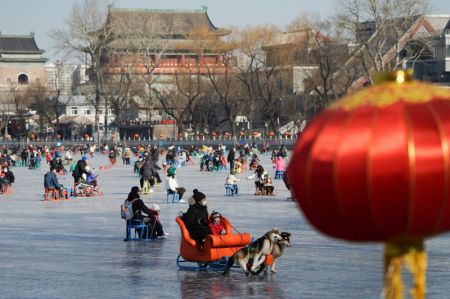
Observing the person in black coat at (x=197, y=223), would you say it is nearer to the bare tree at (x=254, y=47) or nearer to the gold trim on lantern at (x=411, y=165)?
the gold trim on lantern at (x=411, y=165)

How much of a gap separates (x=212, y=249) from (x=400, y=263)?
9.67 meters

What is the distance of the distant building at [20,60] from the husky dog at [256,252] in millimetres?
100587

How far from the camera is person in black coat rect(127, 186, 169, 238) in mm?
18281

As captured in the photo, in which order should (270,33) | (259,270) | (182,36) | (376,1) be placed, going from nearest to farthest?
(259,270) < (376,1) < (270,33) < (182,36)

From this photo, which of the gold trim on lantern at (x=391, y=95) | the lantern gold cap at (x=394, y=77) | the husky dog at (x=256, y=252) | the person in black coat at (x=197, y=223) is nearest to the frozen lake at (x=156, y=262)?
the husky dog at (x=256, y=252)

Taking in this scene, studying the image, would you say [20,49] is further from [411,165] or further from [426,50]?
[411,165]

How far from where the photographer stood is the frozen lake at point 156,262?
13.2 metres

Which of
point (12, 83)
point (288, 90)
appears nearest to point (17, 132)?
point (12, 83)

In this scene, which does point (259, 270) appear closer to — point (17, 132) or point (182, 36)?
point (17, 132)

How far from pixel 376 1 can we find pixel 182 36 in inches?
2015

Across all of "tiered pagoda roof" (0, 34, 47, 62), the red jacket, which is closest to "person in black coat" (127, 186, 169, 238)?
the red jacket

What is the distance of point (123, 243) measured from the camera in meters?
18.2

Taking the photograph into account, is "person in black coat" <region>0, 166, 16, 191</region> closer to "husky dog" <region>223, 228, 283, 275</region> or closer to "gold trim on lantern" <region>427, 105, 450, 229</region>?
"husky dog" <region>223, 228, 283, 275</region>

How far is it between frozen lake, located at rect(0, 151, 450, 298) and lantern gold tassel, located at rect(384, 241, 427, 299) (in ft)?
24.1
